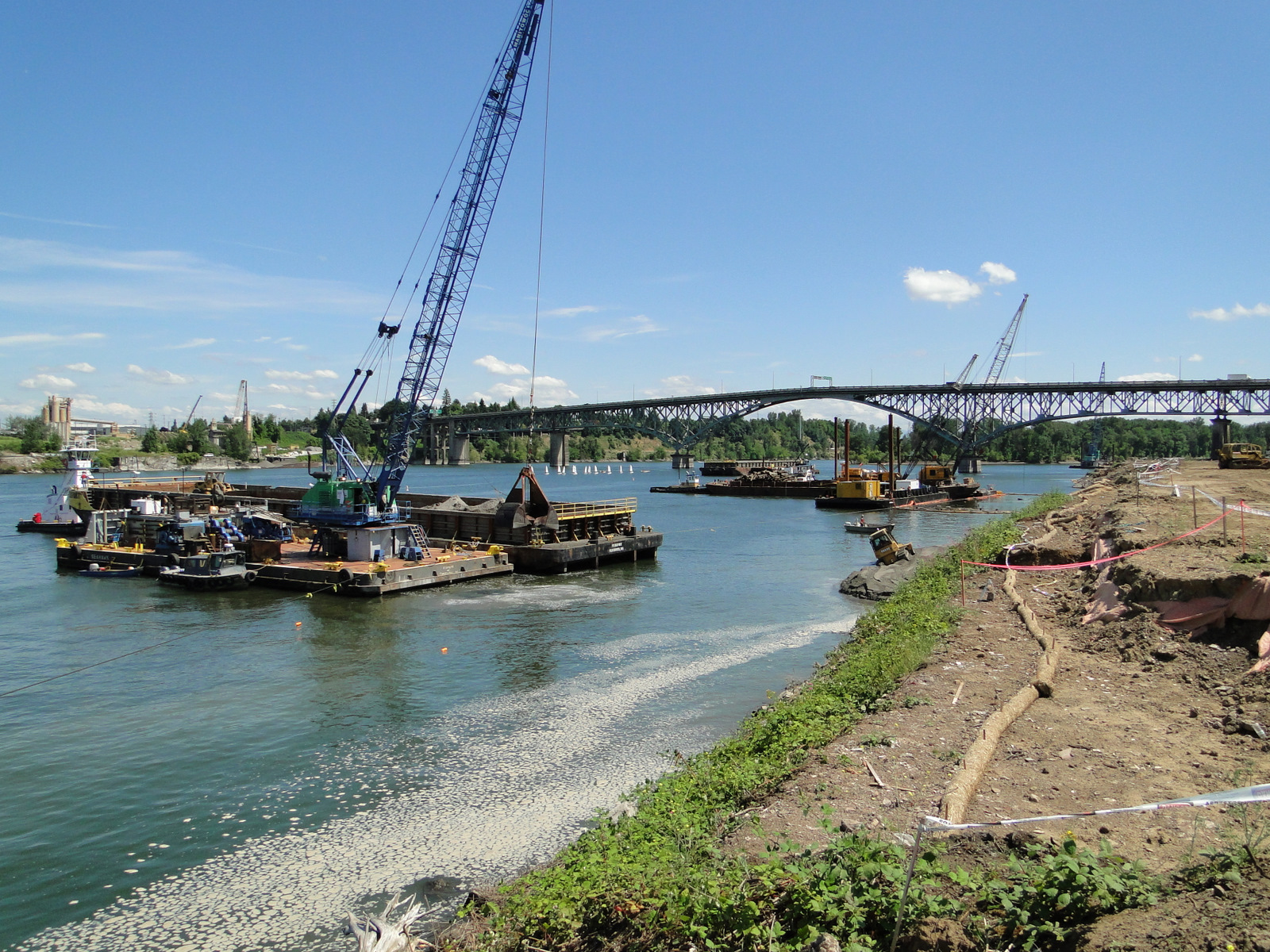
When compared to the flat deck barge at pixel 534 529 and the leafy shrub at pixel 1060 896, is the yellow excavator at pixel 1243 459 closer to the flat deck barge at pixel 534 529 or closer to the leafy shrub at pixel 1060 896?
the flat deck barge at pixel 534 529

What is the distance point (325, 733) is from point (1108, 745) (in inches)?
556

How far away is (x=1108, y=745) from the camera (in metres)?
10.7

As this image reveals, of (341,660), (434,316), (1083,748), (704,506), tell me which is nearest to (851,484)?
(704,506)

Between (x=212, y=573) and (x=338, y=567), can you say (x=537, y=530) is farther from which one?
(x=212, y=573)

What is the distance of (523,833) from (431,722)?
594 centimetres

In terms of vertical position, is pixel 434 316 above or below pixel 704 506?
above

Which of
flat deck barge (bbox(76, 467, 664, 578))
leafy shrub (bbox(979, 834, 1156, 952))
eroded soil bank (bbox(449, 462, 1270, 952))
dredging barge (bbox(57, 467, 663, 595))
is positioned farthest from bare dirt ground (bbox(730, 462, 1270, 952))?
flat deck barge (bbox(76, 467, 664, 578))

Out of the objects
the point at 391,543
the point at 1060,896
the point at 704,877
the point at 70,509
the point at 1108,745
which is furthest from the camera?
the point at 70,509

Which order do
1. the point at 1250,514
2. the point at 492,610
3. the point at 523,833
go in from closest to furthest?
the point at 523,833 → the point at 1250,514 → the point at 492,610

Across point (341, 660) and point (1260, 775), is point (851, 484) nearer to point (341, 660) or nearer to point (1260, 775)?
Answer: point (341, 660)

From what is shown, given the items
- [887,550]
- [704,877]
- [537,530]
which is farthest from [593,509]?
[704,877]

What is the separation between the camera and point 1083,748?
10.7 m

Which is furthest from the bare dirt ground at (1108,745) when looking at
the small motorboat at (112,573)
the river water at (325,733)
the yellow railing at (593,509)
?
the small motorboat at (112,573)

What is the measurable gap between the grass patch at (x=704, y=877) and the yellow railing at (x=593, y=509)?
28.9 metres
